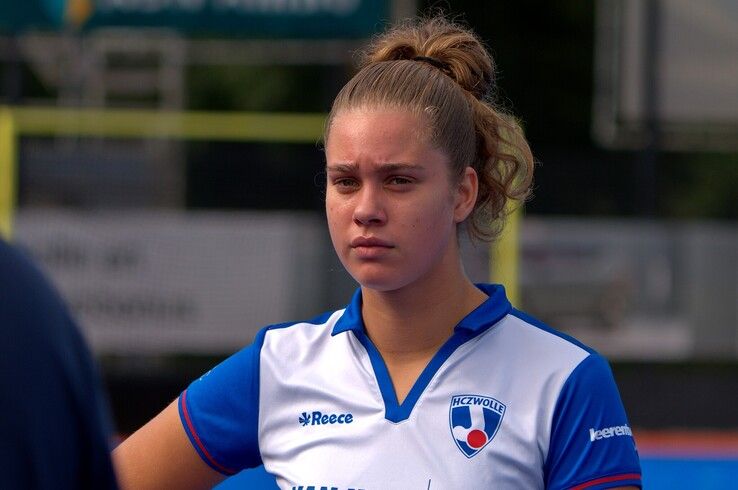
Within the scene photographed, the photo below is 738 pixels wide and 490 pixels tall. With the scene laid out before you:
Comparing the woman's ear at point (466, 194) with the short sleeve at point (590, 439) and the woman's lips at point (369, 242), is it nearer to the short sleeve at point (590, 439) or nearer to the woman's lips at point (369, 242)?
the woman's lips at point (369, 242)

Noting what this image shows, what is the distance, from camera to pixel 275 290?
9.05 meters

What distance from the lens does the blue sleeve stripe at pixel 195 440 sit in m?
2.52

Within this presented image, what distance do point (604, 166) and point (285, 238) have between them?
207 cm

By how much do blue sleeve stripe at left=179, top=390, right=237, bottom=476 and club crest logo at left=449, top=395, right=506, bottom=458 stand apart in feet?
1.47

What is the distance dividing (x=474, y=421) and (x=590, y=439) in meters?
0.19

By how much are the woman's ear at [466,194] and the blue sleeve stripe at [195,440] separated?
22.8 inches

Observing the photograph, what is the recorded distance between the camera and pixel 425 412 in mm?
2377

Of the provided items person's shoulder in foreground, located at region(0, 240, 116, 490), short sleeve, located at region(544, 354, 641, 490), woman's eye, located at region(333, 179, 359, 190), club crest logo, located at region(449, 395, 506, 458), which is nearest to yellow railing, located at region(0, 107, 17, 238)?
woman's eye, located at region(333, 179, 359, 190)

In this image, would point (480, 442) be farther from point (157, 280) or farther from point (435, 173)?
point (157, 280)

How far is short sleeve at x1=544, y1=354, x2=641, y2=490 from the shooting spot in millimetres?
2273

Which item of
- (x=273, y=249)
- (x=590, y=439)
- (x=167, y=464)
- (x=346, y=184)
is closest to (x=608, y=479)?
(x=590, y=439)

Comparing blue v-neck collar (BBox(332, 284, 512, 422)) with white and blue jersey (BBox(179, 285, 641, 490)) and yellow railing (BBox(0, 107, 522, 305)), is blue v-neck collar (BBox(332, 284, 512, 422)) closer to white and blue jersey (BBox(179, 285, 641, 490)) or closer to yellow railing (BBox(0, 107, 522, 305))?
white and blue jersey (BBox(179, 285, 641, 490))

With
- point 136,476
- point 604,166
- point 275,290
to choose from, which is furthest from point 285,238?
point 136,476

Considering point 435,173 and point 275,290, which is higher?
point 435,173
